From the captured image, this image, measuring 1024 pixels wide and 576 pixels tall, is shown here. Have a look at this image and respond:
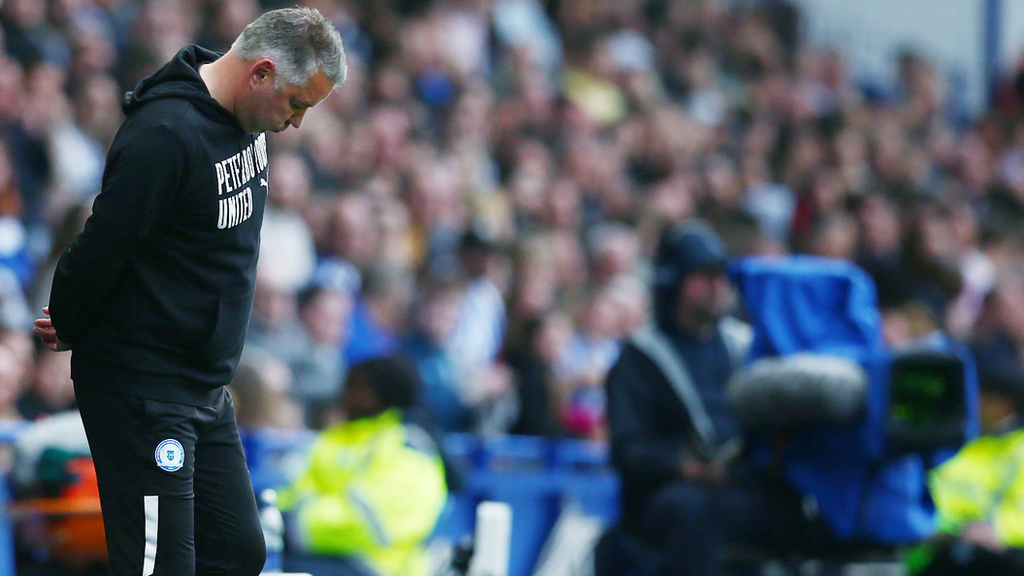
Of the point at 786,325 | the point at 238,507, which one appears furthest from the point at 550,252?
the point at 238,507

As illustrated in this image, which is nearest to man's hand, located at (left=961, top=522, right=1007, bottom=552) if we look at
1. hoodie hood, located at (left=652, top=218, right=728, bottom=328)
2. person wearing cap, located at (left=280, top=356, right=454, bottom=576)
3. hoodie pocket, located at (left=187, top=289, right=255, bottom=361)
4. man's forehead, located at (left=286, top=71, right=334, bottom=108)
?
hoodie hood, located at (left=652, top=218, right=728, bottom=328)

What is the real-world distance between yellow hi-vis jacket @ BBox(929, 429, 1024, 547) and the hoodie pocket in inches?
155

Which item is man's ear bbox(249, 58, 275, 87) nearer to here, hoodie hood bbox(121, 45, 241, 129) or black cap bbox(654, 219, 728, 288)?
hoodie hood bbox(121, 45, 241, 129)

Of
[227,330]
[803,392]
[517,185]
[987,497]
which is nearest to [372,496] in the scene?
[803,392]

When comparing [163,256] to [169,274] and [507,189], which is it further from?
[507,189]

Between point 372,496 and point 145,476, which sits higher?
point 145,476

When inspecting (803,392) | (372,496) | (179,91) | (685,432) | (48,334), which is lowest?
(372,496)

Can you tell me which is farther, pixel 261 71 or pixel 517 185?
pixel 517 185

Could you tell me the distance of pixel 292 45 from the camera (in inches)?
147

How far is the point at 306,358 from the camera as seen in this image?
320 inches

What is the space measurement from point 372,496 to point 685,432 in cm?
155

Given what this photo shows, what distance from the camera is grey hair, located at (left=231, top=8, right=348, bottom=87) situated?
12.2 ft

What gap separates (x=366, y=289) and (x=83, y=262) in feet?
17.6

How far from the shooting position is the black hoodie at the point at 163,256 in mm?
3609
